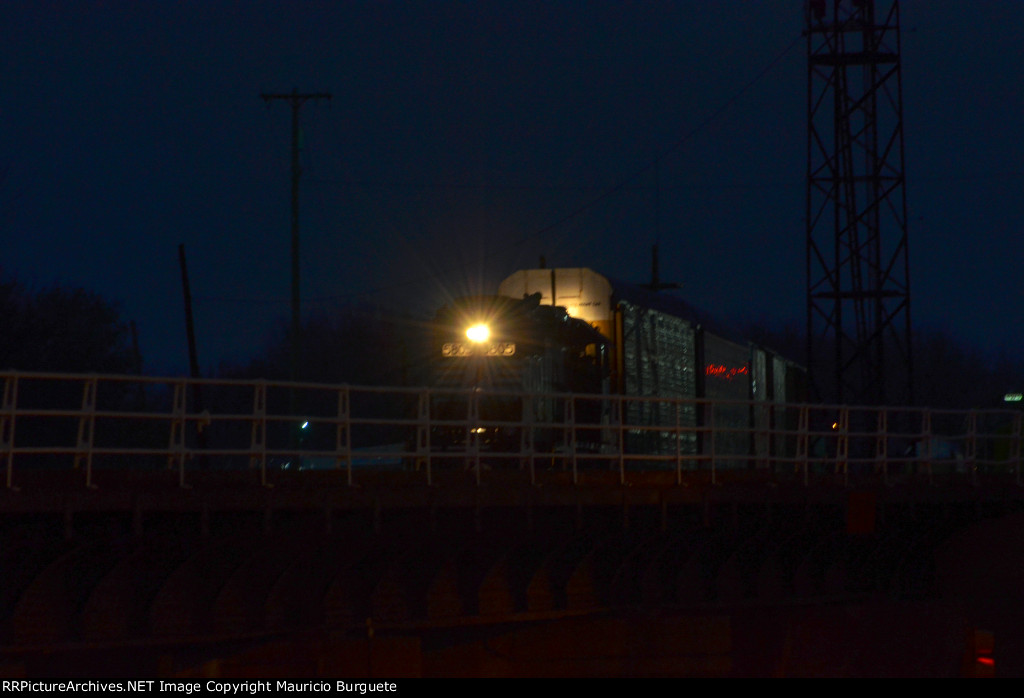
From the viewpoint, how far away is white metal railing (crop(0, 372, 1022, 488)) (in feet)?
34.5

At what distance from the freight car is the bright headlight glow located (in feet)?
0.10

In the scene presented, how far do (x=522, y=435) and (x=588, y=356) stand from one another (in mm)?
6989

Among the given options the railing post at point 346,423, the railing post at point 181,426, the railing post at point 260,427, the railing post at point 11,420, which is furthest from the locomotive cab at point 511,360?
the railing post at point 11,420

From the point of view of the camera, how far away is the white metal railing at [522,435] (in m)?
10.5

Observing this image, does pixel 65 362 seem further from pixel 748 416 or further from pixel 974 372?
pixel 974 372

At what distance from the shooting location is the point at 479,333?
20.1m

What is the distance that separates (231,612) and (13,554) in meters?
2.01

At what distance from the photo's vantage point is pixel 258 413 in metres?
10.4

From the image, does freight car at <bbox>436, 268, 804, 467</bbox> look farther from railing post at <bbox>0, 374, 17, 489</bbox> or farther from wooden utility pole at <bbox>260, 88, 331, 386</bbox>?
wooden utility pole at <bbox>260, 88, 331, 386</bbox>

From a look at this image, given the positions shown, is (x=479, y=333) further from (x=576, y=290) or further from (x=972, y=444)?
(x=972, y=444)

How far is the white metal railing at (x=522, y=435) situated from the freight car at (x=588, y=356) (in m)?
0.10

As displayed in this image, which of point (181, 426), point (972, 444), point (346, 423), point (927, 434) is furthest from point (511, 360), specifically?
point (181, 426)

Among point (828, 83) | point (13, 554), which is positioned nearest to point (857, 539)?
point (13, 554)

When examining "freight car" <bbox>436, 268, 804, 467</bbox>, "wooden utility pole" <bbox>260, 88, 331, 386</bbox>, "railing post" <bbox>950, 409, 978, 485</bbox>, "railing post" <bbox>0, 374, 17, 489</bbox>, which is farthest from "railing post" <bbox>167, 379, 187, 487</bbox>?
"wooden utility pole" <bbox>260, 88, 331, 386</bbox>
